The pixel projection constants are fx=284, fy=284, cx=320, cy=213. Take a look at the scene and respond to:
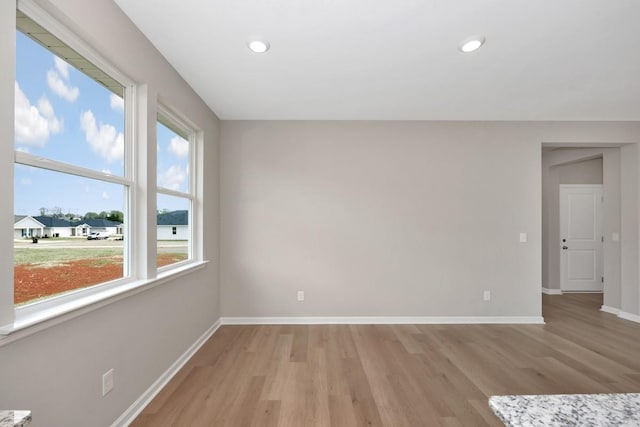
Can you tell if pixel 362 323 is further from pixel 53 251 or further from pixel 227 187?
pixel 53 251

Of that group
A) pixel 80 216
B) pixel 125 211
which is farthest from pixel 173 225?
pixel 80 216

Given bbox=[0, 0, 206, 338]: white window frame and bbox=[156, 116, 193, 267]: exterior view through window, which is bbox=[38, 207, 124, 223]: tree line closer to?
bbox=[0, 0, 206, 338]: white window frame

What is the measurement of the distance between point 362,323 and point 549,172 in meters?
4.42

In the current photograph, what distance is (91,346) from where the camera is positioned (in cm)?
157

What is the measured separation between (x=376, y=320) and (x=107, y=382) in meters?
2.85

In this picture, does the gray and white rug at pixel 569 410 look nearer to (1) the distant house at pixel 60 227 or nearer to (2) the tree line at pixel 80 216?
(1) the distant house at pixel 60 227

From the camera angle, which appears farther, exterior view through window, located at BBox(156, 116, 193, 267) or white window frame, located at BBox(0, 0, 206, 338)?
exterior view through window, located at BBox(156, 116, 193, 267)

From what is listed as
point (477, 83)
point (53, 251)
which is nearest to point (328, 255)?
point (477, 83)

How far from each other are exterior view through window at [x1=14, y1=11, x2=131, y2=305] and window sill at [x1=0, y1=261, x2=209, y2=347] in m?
0.09

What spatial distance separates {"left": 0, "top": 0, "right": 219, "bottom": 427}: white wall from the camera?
1.18 meters

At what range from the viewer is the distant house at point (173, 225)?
8.25 ft

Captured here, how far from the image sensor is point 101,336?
1.65m

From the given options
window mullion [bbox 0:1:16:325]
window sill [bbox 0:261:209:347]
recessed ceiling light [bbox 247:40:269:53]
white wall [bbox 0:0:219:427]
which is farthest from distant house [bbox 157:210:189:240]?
recessed ceiling light [bbox 247:40:269:53]

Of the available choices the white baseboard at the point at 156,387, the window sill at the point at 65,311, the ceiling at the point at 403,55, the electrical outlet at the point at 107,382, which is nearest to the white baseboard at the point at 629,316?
the ceiling at the point at 403,55
